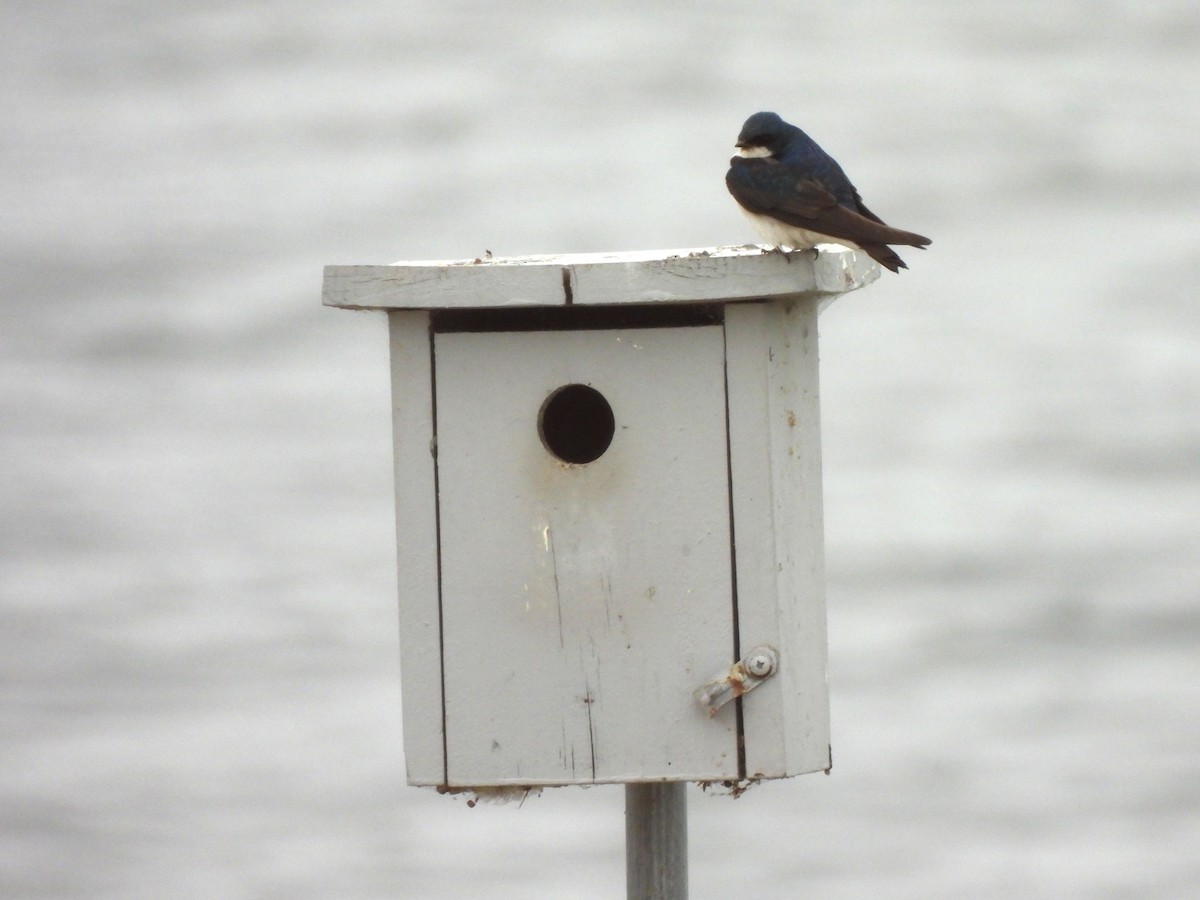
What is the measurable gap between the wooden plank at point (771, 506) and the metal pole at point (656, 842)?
0.12 metres

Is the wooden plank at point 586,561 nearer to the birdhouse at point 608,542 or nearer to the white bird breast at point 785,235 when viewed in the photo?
the birdhouse at point 608,542

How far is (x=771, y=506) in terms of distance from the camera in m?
2.53

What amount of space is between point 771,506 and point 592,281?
1.25 ft

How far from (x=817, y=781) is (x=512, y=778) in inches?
152

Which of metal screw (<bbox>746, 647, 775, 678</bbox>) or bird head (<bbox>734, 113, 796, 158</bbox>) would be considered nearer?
metal screw (<bbox>746, 647, 775, 678</bbox>)

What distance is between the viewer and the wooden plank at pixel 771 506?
2.53 metres

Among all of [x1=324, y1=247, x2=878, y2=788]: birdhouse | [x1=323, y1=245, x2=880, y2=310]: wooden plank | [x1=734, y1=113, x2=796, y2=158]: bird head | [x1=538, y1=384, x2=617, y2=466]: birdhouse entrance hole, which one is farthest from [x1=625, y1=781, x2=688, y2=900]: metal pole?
[x1=734, y1=113, x2=796, y2=158]: bird head

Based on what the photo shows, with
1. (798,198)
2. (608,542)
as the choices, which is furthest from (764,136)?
(608,542)

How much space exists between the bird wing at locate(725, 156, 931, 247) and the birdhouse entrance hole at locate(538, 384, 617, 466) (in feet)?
1.29

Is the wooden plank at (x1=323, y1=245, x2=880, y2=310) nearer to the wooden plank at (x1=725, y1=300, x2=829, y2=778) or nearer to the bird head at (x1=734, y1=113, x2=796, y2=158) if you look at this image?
the wooden plank at (x1=725, y1=300, x2=829, y2=778)

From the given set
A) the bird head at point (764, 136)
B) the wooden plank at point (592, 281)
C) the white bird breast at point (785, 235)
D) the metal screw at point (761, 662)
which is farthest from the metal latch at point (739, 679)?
the bird head at point (764, 136)

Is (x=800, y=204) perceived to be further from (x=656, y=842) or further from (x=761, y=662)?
(x=656, y=842)

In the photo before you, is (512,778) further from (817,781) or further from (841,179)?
(817,781)

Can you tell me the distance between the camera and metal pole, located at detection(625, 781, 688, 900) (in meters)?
2.49
